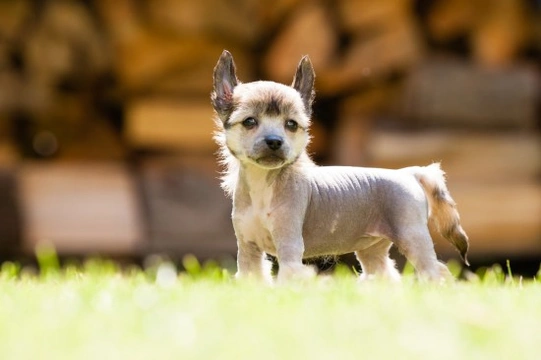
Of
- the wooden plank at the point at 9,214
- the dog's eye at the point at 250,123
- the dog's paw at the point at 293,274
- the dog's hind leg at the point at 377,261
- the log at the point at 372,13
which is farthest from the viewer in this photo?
the log at the point at 372,13

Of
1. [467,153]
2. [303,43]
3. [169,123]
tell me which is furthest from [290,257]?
[467,153]

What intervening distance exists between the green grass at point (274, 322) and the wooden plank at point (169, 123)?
375 centimetres

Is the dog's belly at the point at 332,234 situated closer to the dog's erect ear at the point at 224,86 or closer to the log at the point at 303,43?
the dog's erect ear at the point at 224,86

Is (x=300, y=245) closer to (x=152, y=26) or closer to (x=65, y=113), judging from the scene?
(x=152, y=26)

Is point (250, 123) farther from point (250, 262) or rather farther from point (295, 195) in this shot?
point (250, 262)

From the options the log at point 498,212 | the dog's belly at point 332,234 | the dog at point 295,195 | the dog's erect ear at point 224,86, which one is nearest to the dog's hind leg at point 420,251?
the dog at point 295,195

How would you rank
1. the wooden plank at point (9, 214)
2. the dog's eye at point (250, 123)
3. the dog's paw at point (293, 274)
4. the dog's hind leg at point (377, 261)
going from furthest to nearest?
the wooden plank at point (9, 214), the dog's hind leg at point (377, 261), the dog's eye at point (250, 123), the dog's paw at point (293, 274)

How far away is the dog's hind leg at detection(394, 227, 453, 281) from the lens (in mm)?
3625

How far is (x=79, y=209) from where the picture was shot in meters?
6.99

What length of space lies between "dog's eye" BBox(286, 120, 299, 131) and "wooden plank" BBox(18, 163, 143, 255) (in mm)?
3655

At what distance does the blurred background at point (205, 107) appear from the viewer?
6949 mm

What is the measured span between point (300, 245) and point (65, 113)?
13.9ft

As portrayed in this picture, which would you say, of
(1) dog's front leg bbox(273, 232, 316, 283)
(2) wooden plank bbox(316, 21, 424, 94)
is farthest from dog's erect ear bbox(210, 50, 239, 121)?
(2) wooden plank bbox(316, 21, 424, 94)

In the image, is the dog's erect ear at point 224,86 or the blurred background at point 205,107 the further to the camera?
the blurred background at point 205,107
